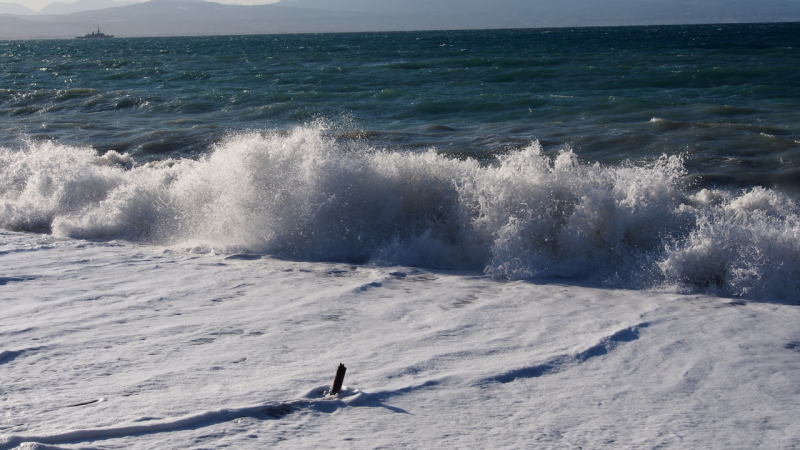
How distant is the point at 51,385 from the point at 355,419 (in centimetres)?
148

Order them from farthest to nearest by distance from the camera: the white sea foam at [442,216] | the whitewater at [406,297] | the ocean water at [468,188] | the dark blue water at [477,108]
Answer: the dark blue water at [477,108], the ocean water at [468,188], the white sea foam at [442,216], the whitewater at [406,297]

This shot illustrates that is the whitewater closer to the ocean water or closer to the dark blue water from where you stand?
the ocean water

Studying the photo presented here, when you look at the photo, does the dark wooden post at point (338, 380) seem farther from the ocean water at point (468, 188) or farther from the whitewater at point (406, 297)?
the ocean water at point (468, 188)

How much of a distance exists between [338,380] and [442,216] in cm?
342

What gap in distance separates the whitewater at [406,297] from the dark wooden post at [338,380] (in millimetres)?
39

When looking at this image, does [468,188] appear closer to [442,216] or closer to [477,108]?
[442,216]

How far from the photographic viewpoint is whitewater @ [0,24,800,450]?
2867 millimetres

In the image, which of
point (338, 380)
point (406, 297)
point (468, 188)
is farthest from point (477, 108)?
point (338, 380)

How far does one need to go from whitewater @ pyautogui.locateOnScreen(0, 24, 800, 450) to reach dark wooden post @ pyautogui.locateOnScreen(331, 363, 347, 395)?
0.13 ft

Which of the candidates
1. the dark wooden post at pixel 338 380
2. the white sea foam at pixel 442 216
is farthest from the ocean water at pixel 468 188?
the dark wooden post at pixel 338 380

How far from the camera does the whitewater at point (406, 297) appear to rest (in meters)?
2.87

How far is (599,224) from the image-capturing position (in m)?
5.62

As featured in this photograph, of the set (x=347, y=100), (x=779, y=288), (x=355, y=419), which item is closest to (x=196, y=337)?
(x=355, y=419)

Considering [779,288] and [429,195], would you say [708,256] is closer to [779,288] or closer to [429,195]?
[779,288]
